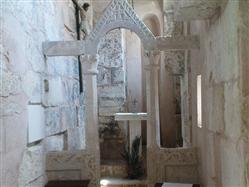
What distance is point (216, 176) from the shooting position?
2.66 meters

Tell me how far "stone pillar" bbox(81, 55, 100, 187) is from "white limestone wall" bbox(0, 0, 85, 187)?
0.41 metres

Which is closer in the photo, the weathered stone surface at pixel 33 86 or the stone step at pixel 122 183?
the weathered stone surface at pixel 33 86

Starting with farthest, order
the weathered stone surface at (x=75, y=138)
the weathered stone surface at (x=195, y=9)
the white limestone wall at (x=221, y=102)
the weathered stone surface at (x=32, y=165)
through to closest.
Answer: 1. the weathered stone surface at (x=75, y=138)
2. the weathered stone surface at (x=32, y=165)
3. the weathered stone surface at (x=195, y=9)
4. the white limestone wall at (x=221, y=102)

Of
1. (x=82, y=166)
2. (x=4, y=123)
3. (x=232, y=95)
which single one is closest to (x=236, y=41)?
(x=232, y=95)

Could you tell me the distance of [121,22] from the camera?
3.45m

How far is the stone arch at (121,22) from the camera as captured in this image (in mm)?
3436

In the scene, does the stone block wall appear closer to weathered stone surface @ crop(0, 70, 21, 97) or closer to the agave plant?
the agave plant

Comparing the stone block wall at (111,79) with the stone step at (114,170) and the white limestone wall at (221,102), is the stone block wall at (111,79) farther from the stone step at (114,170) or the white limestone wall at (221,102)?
the white limestone wall at (221,102)

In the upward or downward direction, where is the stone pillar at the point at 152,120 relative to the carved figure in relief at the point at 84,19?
downward

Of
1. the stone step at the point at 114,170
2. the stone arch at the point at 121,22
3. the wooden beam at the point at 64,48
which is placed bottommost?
the stone step at the point at 114,170

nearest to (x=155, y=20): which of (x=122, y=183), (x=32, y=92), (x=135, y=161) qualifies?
(x=135, y=161)

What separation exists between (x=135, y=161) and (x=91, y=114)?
7.00ft

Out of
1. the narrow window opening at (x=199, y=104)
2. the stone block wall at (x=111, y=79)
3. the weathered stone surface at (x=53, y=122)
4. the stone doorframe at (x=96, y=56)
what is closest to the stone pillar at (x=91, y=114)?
the stone doorframe at (x=96, y=56)

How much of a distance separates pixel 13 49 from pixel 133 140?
9.99 ft
